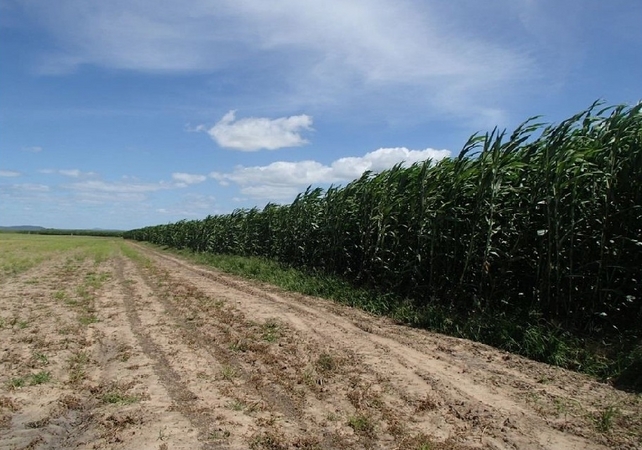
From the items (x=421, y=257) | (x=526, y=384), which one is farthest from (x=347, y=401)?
(x=421, y=257)

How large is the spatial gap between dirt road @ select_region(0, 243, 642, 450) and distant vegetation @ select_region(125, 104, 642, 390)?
0.70 metres

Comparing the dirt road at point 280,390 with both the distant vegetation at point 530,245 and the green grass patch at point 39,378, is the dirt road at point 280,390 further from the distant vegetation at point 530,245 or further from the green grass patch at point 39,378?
the distant vegetation at point 530,245

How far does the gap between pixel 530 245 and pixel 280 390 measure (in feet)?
15.3

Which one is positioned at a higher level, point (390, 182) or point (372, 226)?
point (390, 182)

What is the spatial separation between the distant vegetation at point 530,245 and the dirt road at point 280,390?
70 cm

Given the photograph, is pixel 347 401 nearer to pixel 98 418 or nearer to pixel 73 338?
pixel 98 418

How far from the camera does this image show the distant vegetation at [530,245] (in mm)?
5974

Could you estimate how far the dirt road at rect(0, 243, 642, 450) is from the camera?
11.9ft

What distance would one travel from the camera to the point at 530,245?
718 centimetres

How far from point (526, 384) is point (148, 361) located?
425cm

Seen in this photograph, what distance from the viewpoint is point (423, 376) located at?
4918mm

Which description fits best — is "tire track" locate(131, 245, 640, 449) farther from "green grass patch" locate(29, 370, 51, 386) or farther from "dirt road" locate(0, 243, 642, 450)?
"green grass patch" locate(29, 370, 51, 386)

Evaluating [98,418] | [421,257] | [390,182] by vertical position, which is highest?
[390,182]

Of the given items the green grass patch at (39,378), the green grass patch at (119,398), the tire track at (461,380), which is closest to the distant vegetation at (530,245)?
the tire track at (461,380)
